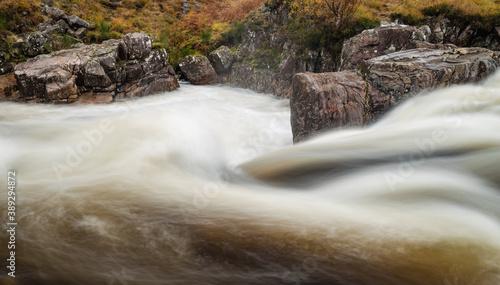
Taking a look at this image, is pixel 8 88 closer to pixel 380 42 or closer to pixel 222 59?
pixel 222 59

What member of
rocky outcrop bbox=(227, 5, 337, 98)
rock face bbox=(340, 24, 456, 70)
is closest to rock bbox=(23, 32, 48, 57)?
rocky outcrop bbox=(227, 5, 337, 98)

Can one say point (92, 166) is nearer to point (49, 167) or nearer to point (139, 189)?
point (49, 167)

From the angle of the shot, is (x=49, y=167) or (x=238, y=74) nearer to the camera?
(x=49, y=167)

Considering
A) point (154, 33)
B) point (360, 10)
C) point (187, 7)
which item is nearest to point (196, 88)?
point (360, 10)

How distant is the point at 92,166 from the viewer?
4.95m

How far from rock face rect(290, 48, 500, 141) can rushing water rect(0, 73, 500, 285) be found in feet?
1.02

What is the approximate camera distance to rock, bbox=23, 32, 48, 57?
1312 cm

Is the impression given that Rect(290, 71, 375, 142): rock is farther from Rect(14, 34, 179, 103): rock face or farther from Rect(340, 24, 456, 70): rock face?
Rect(14, 34, 179, 103): rock face

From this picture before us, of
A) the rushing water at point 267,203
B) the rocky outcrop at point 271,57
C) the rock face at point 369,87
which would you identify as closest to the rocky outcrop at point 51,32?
the rushing water at point 267,203

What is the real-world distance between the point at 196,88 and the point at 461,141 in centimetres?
1223

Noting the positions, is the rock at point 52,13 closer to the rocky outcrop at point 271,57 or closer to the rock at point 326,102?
the rocky outcrop at point 271,57

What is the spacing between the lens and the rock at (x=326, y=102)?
686 cm

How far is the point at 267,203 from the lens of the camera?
370 cm

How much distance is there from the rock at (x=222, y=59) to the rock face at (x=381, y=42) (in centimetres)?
831
